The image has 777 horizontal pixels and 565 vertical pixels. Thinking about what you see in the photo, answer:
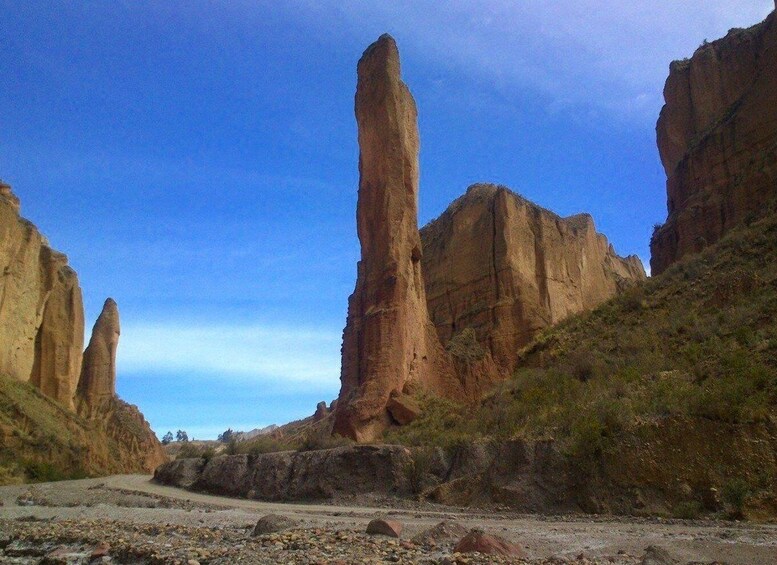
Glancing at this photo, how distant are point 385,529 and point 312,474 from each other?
1140 centimetres

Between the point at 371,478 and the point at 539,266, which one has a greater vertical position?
the point at 539,266

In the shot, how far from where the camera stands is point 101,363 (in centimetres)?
6581

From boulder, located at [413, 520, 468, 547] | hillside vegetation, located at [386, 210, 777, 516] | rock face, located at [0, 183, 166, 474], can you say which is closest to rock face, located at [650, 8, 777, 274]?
Answer: hillside vegetation, located at [386, 210, 777, 516]

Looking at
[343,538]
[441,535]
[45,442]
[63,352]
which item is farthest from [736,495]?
[63,352]

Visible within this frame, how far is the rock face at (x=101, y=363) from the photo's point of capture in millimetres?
64300

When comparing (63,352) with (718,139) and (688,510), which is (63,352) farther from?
(688,510)

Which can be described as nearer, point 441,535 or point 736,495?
point 441,535

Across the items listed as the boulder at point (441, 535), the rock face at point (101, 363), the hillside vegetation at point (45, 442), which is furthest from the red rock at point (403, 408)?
the rock face at point (101, 363)

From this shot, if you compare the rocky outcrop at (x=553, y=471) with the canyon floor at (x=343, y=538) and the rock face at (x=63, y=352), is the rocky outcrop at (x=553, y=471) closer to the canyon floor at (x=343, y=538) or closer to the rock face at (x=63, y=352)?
the canyon floor at (x=343, y=538)

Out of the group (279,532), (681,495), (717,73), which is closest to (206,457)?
(279,532)

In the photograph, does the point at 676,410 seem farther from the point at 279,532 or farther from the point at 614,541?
the point at 279,532

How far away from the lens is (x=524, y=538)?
439 inches

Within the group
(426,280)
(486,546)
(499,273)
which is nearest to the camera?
(486,546)

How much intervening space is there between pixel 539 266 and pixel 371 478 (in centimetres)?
2523
